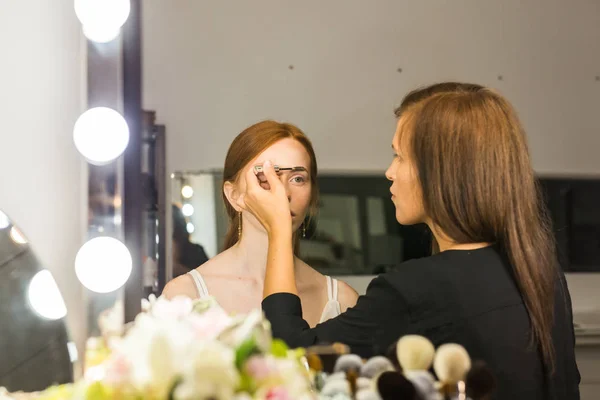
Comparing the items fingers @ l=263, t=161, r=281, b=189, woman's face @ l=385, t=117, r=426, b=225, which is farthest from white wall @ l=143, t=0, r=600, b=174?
woman's face @ l=385, t=117, r=426, b=225

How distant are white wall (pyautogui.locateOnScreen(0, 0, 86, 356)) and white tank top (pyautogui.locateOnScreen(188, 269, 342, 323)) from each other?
5.3 inches

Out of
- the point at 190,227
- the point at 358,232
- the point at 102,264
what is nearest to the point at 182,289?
the point at 102,264

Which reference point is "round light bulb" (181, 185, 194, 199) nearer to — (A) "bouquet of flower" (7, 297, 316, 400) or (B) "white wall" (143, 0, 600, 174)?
(B) "white wall" (143, 0, 600, 174)

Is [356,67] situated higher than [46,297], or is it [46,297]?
[356,67]

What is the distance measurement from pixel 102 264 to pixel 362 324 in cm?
26

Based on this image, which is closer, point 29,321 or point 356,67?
point 29,321

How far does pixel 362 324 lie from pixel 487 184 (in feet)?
0.49

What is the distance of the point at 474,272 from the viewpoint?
54 cm

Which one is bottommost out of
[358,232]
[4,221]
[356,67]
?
[358,232]

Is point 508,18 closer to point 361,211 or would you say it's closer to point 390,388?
point 361,211

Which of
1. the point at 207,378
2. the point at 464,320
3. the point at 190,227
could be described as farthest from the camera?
the point at 190,227

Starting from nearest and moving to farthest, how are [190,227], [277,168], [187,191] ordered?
[277,168], [190,227], [187,191]

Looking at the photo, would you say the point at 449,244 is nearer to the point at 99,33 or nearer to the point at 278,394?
the point at 278,394

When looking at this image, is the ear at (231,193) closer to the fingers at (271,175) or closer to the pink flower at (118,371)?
the fingers at (271,175)
